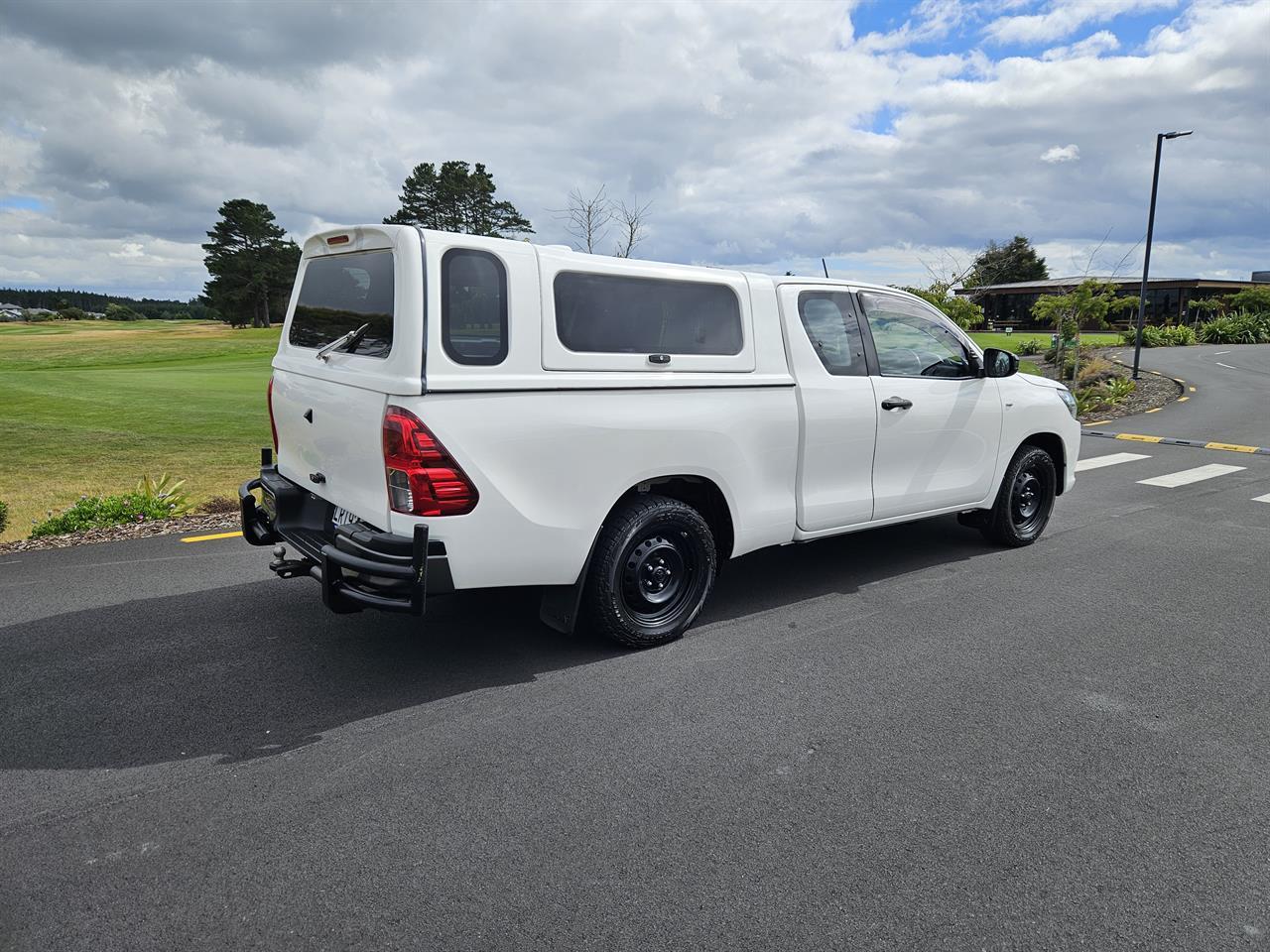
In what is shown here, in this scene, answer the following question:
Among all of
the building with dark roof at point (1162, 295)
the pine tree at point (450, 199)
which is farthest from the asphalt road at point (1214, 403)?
the pine tree at point (450, 199)

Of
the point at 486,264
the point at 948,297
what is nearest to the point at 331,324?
the point at 486,264

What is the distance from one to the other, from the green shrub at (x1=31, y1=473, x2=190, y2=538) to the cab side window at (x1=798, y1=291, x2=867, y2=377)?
5869 mm

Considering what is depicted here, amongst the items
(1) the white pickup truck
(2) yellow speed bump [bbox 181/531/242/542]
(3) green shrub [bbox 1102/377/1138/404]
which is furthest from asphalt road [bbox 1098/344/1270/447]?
(2) yellow speed bump [bbox 181/531/242/542]

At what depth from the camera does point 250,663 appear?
168 inches

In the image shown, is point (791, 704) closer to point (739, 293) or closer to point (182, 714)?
point (739, 293)

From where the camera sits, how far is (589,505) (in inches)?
160

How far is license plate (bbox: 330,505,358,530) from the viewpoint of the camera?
13.3 feet

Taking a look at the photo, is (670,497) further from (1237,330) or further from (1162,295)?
(1162,295)

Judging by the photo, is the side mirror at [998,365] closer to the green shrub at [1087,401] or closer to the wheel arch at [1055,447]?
the wheel arch at [1055,447]

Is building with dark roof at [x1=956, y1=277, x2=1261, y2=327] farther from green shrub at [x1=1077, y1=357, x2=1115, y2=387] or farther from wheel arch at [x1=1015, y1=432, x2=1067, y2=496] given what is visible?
wheel arch at [x1=1015, y1=432, x2=1067, y2=496]

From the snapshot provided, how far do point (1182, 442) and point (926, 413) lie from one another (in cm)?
919

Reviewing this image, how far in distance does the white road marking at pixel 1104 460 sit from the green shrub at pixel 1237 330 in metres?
37.7

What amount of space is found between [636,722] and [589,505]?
1029 mm

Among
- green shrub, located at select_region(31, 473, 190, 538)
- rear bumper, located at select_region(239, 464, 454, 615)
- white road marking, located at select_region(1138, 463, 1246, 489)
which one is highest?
rear bumper, located at select_region(239, 464, 454, 615)
